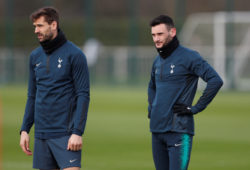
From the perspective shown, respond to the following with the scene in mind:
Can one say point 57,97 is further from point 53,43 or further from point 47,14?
point 47,14

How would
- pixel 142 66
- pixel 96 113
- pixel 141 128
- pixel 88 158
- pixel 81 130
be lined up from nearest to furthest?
pixel 81 130, pixel 88 158, pixel 141 128, pixel 96 113, pixel 142 66

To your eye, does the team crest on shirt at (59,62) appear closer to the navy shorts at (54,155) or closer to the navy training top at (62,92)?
the navy training top at (62,92)

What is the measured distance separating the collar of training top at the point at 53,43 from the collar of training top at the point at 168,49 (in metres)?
0.95

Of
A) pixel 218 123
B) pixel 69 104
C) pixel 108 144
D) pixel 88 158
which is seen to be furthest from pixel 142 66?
pixel 69 104

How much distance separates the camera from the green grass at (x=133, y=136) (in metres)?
11.6

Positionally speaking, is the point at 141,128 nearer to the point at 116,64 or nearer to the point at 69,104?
the point at 69,104

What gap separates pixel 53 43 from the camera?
20.5 feet

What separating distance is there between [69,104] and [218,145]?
837cm

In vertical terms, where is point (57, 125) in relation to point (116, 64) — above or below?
above

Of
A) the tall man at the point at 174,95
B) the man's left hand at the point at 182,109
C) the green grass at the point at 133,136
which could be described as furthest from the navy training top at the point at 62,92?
the green grass at the point at 133,136

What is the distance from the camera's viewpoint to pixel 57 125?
621cm

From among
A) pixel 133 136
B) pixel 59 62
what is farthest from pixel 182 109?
pixel 133 136

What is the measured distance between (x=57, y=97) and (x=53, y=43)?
1.60 feet

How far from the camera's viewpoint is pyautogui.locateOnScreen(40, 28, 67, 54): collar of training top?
6.23 metres
